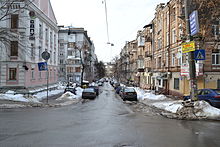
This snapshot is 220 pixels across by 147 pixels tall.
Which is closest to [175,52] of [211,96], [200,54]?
[211,96]


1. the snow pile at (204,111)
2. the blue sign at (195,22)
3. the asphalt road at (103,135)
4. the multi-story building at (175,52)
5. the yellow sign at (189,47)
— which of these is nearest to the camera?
the asphalt road at (103,135)

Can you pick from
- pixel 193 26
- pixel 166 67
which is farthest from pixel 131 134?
pixel 166 67

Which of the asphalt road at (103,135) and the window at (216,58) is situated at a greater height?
the window at (216,58)

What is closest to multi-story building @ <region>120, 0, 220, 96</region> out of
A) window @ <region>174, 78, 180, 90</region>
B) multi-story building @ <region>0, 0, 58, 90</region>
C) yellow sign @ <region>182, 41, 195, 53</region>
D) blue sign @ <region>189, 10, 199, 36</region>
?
window @ <region>174, 78, 180, 90</region>

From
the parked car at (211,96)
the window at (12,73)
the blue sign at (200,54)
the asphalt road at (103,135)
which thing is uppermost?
the blue sign at (200,54)

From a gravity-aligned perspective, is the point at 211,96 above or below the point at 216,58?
below

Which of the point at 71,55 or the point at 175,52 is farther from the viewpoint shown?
the point at 71,55

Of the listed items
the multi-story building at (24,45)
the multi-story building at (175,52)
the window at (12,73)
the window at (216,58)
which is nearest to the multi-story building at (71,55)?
the multi-story building at (175,52)

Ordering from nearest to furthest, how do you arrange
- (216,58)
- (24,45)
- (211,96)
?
(211,96) < (216,58) < (24,45)

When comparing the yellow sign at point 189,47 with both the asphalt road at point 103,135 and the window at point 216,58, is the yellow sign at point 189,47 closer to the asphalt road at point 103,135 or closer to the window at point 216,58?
the asphalt road at point 103,135

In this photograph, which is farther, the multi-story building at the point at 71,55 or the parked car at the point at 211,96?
the multi-story building at the point at 71,55

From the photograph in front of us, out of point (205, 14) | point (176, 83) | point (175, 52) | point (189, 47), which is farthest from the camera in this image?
point (175, 52)

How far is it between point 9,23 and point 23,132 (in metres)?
20.6

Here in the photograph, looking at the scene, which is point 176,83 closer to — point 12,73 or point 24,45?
point 24,45
